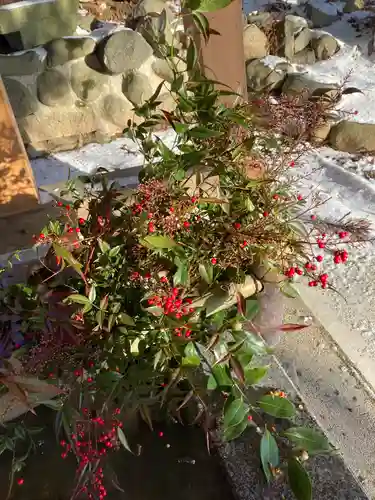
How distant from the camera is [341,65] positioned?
4141 millimetres

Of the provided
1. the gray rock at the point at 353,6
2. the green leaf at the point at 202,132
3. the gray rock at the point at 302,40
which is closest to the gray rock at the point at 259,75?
the gray rock at the point at 302,40

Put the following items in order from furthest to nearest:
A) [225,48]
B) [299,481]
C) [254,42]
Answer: [254,42]
[225,48]
[299,481]

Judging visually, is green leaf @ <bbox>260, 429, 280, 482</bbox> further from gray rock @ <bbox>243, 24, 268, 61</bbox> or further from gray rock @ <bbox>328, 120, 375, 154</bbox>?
gray rock @ <bbox>243, 24, 268, 61</bbox>

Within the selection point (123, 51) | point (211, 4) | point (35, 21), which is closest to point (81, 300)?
point (211, 4)

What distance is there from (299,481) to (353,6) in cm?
513

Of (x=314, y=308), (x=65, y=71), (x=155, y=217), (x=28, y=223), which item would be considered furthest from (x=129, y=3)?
(x=155, y=217)

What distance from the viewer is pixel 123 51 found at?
123 inches

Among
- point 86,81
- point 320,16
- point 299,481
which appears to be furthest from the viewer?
point 320,16

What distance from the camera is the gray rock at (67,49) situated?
3.10 metres

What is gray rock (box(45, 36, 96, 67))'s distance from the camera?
3103 mm

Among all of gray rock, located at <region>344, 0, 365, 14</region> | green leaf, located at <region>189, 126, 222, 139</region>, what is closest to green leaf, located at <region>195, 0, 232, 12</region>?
green leaf, located at <region>189, 126, 222, 139</region>

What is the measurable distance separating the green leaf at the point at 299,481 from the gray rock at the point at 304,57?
12.7 feet

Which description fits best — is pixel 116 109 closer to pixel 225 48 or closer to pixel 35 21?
pixel 35 21

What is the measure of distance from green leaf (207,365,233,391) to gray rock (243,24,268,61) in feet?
11.5
